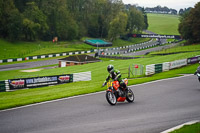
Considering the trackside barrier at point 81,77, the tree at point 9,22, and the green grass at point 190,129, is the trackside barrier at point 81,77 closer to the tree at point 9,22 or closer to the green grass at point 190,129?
the green grass at point 190,129

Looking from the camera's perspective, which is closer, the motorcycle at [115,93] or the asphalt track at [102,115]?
the asphalt track at [102,115]

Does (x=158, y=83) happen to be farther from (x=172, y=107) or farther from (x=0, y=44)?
(x=0, y=44)

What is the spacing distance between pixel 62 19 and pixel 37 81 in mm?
75190

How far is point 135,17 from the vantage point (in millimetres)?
139250

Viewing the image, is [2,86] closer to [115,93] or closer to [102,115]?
[115,93]

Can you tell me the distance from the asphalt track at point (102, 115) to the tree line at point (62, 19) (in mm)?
71285

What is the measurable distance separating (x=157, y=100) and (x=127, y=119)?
462cm

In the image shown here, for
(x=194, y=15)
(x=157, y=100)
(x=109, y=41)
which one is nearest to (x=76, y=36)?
(x=109, y=41)

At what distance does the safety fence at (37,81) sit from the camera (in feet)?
86.5

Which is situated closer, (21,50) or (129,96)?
(129,96)

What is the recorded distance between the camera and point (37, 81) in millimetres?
28438

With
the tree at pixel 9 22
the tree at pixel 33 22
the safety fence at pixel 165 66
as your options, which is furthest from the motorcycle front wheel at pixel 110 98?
the tree at pixel 33 22

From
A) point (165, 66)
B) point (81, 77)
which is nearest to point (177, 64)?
point (165, 66)

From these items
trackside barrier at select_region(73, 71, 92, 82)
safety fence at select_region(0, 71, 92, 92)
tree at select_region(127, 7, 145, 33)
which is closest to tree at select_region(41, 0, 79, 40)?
tree at select_region(127, 7, 145, 33)
